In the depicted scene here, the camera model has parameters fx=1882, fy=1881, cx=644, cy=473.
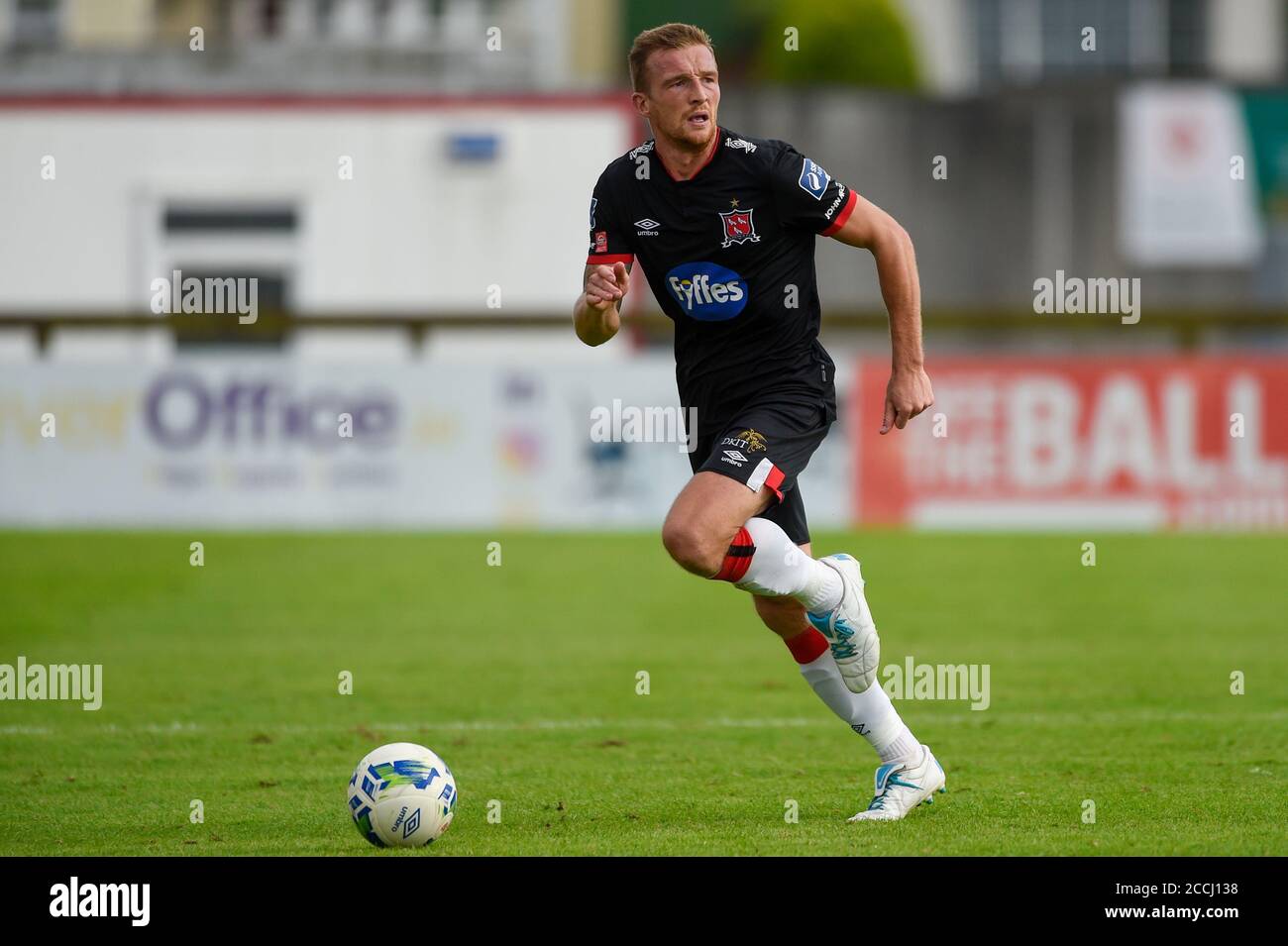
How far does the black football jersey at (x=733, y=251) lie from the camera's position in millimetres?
6141

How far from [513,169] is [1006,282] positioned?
7273mm

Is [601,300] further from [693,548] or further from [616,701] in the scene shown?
[616,701]

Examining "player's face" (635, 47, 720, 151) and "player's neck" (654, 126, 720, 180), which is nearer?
"player's face" (635, 47, 720, 151)

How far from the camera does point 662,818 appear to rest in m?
5.98

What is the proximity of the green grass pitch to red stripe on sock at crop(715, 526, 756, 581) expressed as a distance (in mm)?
787

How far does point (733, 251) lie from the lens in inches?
242

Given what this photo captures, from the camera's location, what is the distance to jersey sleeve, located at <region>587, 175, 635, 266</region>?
6.27 meters

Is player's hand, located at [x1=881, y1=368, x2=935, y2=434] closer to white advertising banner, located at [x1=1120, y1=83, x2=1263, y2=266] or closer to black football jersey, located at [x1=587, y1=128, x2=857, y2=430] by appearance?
black football jersey, located at [x1=587, y1=128, x2=857, y2=430]

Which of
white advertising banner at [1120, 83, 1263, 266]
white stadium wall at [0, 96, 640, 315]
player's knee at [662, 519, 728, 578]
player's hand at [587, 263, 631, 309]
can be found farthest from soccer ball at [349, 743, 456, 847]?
white advertising banner at [1120, 83, 1263, 266]

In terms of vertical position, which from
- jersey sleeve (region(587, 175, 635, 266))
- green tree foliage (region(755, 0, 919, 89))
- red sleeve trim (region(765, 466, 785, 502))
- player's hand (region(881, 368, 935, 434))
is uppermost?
green tree foliage (region(755, 0, 919, 89))

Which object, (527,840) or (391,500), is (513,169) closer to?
(391,500)

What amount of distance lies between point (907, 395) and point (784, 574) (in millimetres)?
701

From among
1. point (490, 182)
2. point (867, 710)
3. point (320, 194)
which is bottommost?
point (867, 710)

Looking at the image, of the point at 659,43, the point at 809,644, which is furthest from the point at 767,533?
the point at 659,43
